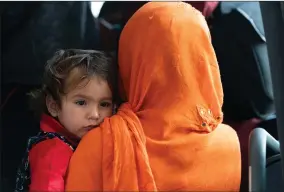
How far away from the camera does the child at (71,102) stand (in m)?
1.21

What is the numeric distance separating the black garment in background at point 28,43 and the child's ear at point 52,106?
23 cm

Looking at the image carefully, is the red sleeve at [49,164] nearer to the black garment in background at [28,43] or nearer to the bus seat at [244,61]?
the black garment in background at [28,43]

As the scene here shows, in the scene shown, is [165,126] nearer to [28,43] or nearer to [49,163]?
[49,163]

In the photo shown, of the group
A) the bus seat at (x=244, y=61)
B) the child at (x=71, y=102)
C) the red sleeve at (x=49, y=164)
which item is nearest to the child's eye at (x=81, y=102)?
the child at (x=71, y=102)

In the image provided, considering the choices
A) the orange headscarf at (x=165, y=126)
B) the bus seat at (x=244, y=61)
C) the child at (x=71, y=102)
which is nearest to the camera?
the orange headscarf at (x=165, y=126)

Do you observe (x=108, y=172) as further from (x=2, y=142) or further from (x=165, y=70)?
(x=2, y=142)

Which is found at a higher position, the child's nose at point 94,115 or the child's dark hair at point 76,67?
the child's dark hair at point 76,67

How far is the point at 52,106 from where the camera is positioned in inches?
51.8

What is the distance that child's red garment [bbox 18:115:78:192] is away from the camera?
1.09 meters

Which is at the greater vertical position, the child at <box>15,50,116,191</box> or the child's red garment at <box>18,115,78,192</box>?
the child at <box>15,50,116,191</box>

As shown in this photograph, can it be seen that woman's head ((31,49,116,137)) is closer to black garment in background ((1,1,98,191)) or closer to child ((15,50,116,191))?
child ((15,50,116,191))

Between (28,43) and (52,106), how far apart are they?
31 cm

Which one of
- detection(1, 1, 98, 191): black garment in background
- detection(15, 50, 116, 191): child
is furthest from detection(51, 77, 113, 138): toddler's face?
detection(1, 1, 98, 191): black garment in background

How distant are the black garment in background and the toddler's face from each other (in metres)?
0.32
